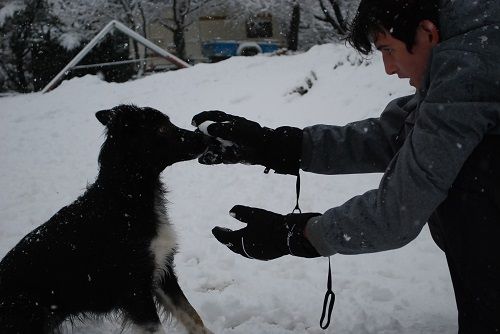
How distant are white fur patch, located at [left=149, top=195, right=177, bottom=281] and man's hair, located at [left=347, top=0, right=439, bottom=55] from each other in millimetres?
1834

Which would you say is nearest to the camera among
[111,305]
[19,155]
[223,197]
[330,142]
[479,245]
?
[479,245]

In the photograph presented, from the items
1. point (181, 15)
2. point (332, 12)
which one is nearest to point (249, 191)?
point (332, 12)

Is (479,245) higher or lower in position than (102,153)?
higher

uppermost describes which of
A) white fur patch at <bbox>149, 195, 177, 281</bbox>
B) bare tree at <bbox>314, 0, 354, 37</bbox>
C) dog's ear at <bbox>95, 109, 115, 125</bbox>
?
dog's ear at <bbox>95, 109, 115, 125</bbox>

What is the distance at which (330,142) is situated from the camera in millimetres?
2793

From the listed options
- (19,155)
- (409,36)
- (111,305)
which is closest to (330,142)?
(409,36)

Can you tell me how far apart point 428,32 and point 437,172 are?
0.62 m

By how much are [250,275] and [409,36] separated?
8.53 feet

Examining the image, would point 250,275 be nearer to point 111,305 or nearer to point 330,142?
point 111,305

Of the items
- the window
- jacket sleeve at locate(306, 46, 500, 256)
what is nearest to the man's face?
jacket sleeve at locate(306, 46, 500, 256)

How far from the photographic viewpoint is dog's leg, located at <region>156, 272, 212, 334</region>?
3186mm

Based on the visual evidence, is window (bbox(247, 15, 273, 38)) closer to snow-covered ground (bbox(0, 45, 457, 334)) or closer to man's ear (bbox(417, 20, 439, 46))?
snow-covered ground (bbox(0, 45, 457, 334))

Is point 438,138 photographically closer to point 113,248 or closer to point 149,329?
point 113,248

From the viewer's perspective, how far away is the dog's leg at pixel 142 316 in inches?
116
